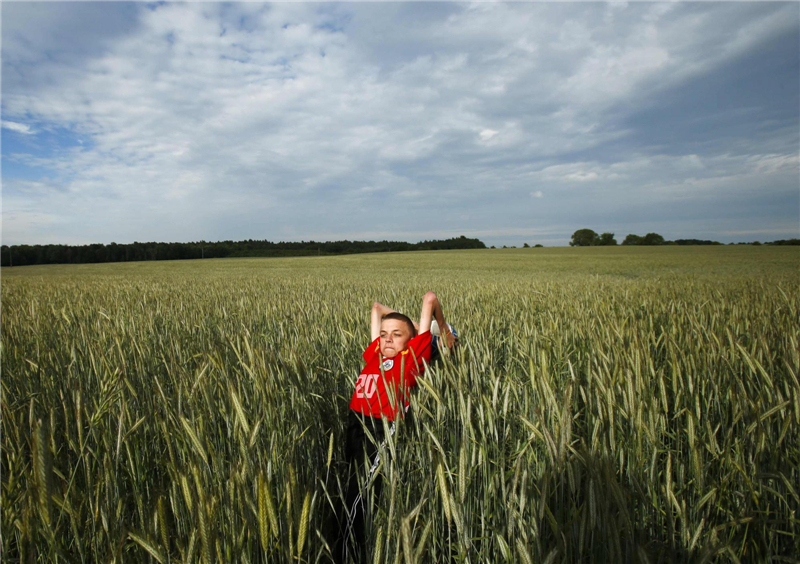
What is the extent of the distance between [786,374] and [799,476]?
715 millimetres

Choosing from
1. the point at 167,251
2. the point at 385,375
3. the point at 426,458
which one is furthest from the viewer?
the point at 167,251

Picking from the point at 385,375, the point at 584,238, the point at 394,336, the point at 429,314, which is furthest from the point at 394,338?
the point at 584,238

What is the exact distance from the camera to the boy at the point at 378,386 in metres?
1.54

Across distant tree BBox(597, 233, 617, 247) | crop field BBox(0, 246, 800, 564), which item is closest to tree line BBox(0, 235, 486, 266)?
distant tree BBox(597, 233, 617, 247)

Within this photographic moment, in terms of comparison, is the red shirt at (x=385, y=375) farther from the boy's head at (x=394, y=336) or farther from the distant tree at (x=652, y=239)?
the distant tree at (x=652, y=239)

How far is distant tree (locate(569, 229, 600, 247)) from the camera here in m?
70.9

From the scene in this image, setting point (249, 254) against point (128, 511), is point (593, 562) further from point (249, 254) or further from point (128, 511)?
point (249, 254)

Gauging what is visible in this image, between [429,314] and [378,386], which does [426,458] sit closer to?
[378,386]

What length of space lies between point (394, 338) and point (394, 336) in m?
0.01

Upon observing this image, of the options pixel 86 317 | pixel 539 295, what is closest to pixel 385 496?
pixel 86 317

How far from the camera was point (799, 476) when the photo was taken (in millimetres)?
1415

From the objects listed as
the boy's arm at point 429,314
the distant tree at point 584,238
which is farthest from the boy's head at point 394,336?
the distant tree at point 584,238

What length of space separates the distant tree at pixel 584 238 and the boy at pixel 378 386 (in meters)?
74.2

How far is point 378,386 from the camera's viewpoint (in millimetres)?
1919
